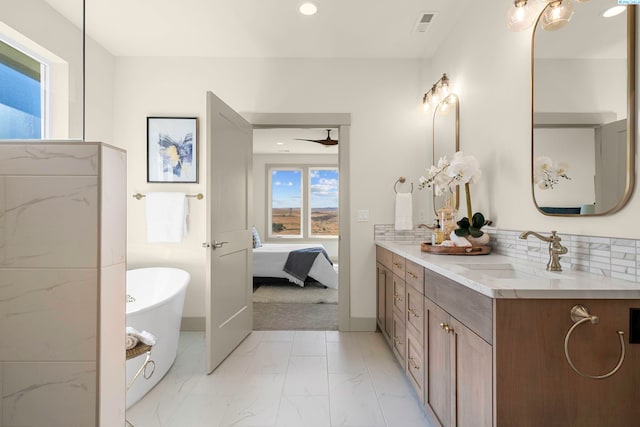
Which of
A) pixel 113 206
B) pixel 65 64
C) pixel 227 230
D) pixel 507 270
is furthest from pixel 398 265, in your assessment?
pixel 65 64

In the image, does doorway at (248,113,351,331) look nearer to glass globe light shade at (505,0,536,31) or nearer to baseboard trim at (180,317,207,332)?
baseboard trim at (180,317,207,332)

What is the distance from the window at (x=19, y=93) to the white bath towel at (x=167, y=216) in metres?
1.01

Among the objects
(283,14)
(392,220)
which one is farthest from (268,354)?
(283,14)

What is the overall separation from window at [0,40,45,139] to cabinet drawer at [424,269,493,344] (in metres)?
1.97

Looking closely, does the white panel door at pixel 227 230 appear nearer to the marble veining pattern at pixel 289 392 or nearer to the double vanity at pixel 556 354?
the marble veining pattern at pixel 289 392

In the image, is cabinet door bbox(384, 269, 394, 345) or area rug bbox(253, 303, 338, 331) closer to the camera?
cabinet door bbox(384, 269, 394, 345)

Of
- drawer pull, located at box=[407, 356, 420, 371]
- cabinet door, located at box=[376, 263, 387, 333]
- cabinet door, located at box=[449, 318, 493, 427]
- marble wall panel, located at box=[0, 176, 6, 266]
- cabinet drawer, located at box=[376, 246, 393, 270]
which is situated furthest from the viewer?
cabinet door, located at box=[376, 263, 387, 333]

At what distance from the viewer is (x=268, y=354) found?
2.63 metres

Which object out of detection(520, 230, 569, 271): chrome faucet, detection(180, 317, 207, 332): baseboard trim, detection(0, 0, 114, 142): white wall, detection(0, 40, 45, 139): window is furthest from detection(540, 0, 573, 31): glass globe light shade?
detection(180, 317, 207, 332): baseboard trim

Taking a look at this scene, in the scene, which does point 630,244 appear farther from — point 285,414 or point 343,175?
point 343,175

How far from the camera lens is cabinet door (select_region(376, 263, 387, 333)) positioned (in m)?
2.81

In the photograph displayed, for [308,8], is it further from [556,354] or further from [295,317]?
[295,317]

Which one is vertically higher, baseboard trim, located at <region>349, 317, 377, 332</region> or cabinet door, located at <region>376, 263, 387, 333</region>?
cabinet door, located at <region>376, 263, 387, 333</region>

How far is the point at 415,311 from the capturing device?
193cm
